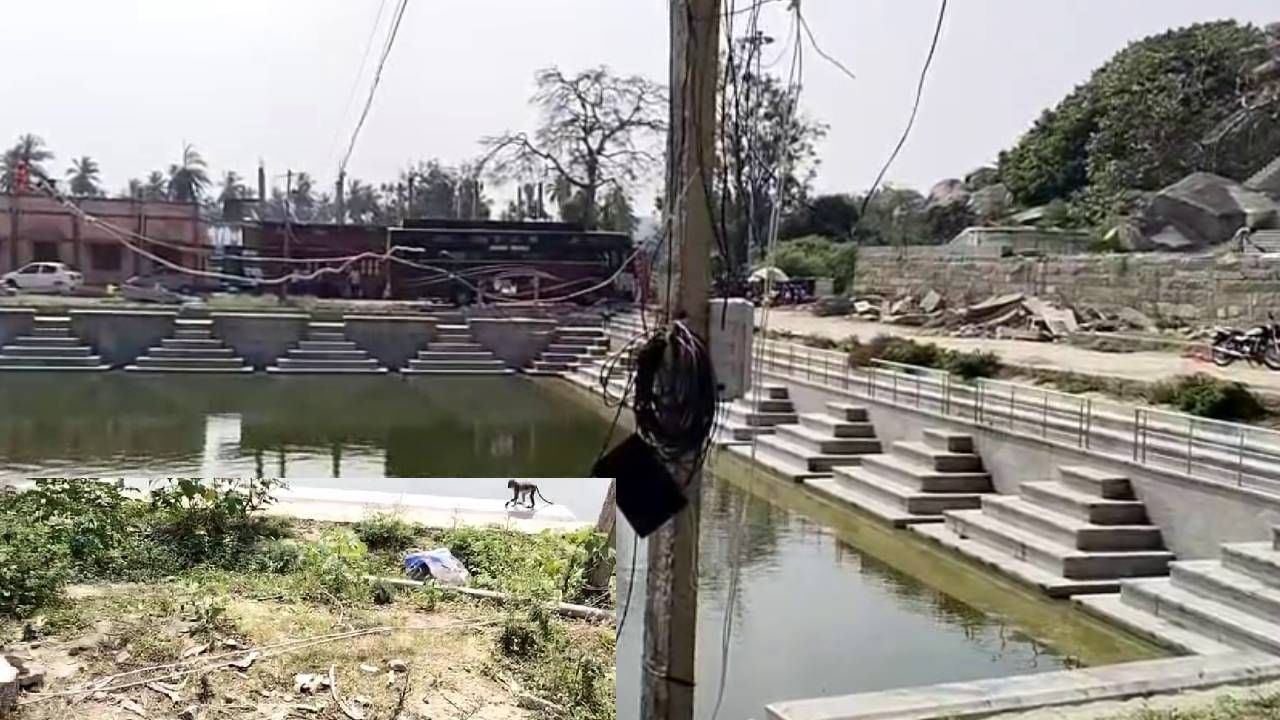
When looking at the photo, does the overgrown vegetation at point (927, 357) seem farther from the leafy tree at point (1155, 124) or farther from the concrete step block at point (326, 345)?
the leafy tree at point (1155, 124)

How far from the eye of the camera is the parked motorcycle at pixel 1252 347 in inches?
548

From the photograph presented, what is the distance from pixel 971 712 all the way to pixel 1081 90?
3029 centimetres

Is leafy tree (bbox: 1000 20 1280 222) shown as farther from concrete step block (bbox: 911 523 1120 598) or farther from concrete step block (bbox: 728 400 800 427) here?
concrete step block (bbox: 911 523 1120 598)

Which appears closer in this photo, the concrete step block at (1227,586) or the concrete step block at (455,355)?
the concrete step block at (1227,586)

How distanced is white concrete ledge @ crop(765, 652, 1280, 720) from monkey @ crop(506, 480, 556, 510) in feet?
4.97

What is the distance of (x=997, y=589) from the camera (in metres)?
8.45

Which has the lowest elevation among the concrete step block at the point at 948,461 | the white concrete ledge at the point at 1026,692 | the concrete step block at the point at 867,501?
the concrete step block at the point at 867,501

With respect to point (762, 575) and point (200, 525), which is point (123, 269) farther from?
point (762, 575)

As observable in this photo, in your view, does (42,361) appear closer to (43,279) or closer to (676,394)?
(43,279)

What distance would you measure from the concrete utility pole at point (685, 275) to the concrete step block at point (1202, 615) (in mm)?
4662

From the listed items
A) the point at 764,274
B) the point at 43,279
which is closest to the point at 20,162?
the point at 43,279

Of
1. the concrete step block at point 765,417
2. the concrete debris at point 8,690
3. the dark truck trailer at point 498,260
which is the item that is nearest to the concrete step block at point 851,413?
the concrete step block at point 765,417

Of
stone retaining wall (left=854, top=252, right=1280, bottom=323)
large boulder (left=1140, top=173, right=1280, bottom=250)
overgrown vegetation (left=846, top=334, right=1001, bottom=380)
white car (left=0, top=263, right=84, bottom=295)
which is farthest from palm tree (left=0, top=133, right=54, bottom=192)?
large boulder (left=1140, top=173, right=1280, bottom=250)

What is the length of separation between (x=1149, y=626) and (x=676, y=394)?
18.2ft
